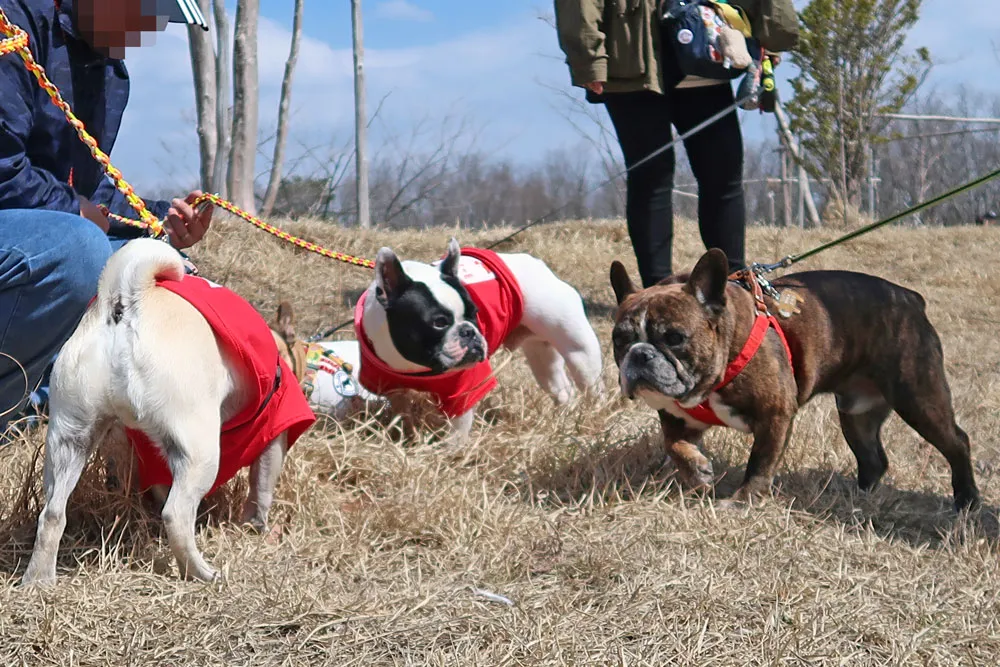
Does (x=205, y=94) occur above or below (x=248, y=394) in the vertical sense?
above

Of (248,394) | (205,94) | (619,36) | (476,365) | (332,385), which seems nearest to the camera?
(248,394)

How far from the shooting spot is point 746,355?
296 cm

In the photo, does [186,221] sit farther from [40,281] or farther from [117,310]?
[117,310]

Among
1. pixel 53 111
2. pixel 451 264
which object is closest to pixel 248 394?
pixel 53 111

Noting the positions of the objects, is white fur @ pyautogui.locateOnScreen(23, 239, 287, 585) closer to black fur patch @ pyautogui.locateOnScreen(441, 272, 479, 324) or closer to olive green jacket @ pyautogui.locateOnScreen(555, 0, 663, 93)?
black fur patch @ pyautogui.locateOnScreen(441, 272, 479, 324)

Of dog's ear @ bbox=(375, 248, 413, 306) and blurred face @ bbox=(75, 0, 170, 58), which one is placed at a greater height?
blurred face @ bbox=(75, 0, 170, 58)

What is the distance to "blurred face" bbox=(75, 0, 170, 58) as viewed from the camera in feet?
9.53

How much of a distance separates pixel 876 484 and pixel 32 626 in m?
2.61

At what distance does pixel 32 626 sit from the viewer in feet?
6.81

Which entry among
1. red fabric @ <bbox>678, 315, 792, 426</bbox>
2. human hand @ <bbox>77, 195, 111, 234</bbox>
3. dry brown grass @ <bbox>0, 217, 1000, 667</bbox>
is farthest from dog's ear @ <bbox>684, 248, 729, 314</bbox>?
human hand @ <bbox>77, 195, 111, 234</bbox>

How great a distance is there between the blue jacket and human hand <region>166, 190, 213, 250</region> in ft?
0.94

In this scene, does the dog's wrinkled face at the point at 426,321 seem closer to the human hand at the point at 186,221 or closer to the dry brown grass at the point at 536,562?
the dry brown grass at the point at 536,562

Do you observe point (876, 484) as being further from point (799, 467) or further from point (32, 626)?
point (32, 626)

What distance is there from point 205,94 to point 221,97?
997 mm
